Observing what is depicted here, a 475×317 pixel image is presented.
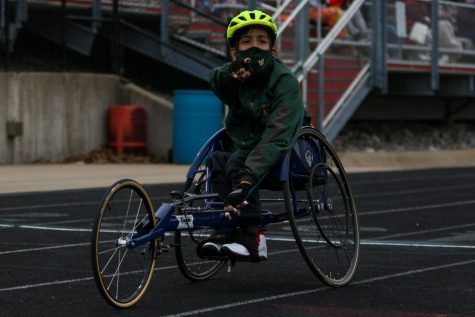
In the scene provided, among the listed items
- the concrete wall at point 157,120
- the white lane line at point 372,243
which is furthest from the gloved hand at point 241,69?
the concrete wall at point 157,120

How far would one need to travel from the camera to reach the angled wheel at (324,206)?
812 centimetres

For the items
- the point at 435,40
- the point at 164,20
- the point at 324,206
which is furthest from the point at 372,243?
the point at 435,40

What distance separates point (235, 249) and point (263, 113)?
851mm

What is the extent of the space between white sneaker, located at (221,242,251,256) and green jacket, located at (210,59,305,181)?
1.44 ft

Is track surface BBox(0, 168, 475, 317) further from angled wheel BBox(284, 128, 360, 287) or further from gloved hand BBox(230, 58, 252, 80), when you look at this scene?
gloved hand BBox(230, 58, 252, 80)

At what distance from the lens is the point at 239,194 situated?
7.68 metres

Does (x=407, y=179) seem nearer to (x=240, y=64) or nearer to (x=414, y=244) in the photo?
(x=414, y=244)

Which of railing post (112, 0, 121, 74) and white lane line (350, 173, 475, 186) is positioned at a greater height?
railing post (112, 0, 121, 74)

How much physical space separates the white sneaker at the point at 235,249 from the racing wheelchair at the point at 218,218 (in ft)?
0.18

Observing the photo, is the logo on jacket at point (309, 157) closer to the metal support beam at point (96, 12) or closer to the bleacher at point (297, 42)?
the bleacher at point (297, 42)

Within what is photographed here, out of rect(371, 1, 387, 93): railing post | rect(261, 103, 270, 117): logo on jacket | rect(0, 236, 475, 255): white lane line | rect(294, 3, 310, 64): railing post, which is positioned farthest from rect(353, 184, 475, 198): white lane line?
rect(261, 103, 270, 117): logo on jacket

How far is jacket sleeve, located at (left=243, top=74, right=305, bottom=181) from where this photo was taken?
7.71 meters

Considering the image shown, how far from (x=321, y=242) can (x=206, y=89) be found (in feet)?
56.5

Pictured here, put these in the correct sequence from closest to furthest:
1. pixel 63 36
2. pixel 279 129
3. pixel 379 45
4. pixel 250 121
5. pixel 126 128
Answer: pixel 279 129 < pixel 250 121 < pixel 63 36 < pixel 126 128 < pixel 379 45
